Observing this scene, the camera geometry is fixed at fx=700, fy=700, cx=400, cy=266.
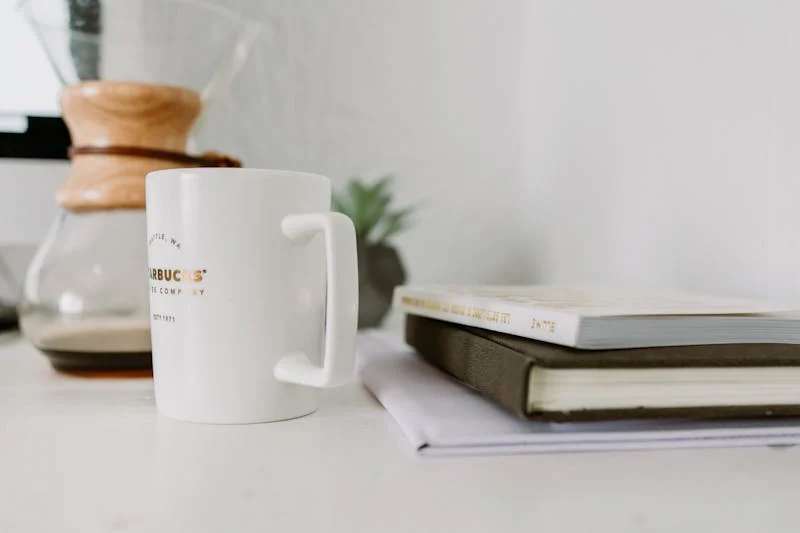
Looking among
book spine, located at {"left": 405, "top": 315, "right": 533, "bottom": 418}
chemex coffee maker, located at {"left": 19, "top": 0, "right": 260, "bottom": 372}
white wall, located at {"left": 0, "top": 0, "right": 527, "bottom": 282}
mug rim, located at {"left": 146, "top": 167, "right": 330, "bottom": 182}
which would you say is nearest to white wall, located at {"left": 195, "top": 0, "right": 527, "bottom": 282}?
white wall, located at {"left": 0, "top": 0, "right": 527, "bottom": 282}

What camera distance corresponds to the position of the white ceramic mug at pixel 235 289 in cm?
36

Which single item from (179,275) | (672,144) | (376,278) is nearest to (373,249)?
(376,278)

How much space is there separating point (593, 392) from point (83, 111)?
0.40m

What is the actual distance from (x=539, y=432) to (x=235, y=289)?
17 cm

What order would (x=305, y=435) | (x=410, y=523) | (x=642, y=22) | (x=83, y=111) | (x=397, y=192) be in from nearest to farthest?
(x=410, y=523)
(x=305, y=435)
(x=83, y=111)
(x=642, y=22)
(x=397, y=192)

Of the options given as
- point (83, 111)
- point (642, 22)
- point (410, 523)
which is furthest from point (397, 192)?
point (410, 523)

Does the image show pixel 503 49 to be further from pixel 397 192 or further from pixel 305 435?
pixel 305 435

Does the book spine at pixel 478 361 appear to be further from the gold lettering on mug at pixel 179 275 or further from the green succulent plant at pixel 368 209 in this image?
the green succulent plant at pixel 368 209

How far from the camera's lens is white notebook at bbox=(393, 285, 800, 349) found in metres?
0.32

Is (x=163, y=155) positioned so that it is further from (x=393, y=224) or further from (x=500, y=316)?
(x=393, y=224)

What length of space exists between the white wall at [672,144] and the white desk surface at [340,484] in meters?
0.22

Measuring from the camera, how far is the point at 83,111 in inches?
19.7

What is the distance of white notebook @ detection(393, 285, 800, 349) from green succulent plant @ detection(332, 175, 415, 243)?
0.47 metres

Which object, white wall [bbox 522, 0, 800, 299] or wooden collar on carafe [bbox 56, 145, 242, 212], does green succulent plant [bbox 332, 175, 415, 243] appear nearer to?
white wall [bbox 522, 0, 800, 299]
